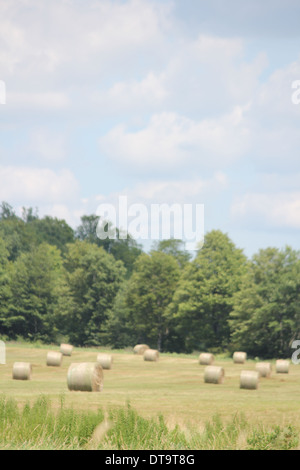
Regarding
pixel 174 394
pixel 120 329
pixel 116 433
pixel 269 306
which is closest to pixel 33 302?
pixel 120 329

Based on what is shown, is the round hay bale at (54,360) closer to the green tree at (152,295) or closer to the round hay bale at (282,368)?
the round hay bale at (282,368)

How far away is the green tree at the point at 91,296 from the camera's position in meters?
94.1

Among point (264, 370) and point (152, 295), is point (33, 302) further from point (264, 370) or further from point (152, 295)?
point (264, 370)

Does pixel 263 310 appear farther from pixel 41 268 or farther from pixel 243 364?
pixel 41 268

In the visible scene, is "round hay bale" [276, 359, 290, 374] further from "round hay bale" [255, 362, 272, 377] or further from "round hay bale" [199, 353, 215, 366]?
"round hay bale" [199, 353, 215, 366]

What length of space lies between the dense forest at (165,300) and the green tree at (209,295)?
4.5 inches

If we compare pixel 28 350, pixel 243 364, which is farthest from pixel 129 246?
pixel 243 364

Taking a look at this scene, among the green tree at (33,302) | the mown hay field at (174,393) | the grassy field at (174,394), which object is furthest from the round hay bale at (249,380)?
the green tree at (33,302)

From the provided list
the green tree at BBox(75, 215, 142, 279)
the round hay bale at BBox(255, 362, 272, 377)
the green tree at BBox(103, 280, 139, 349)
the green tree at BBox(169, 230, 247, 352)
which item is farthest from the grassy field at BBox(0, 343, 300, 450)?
the green tree at BBox(75, 215, 142, 279)

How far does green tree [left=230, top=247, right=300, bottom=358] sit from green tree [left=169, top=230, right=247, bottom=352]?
12.3ft

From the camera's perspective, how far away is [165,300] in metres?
88.9

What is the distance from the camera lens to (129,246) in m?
146

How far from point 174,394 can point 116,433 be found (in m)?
13.6

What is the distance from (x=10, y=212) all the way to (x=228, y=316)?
83.3 meters
